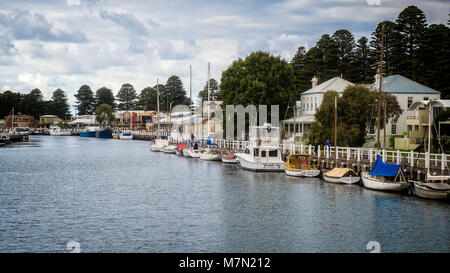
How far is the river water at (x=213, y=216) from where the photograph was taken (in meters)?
26.2

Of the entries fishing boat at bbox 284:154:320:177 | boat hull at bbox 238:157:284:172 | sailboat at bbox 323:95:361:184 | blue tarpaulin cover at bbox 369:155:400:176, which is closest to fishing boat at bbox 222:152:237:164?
boat hull at bbox 238:157:284:172

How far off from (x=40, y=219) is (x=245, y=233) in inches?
522

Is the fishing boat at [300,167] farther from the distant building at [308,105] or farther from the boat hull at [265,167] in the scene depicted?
the distant building at [308,105]

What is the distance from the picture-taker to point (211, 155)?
74750mm

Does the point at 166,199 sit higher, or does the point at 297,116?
the point at 297,116

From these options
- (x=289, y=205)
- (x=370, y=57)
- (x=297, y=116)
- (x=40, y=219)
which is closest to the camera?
(x=40, y=219)

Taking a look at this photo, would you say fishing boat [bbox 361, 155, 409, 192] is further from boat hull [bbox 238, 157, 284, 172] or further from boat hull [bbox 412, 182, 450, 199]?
boat hull [bbox 238, 157, 284, 172]

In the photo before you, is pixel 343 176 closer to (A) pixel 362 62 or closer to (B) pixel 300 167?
(B) pixel 300 167

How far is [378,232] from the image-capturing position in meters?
28.4

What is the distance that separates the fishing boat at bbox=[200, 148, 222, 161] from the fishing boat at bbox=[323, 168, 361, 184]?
94.3 ft

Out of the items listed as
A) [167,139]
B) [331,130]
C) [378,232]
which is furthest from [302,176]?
[167,139]

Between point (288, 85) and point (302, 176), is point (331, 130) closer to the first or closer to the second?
point (302, 176)

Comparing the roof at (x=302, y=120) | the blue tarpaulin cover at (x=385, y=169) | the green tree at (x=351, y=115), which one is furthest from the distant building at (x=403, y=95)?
the blue tarpaulin cover at (x=385, y=169)

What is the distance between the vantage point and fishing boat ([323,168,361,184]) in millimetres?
44969
